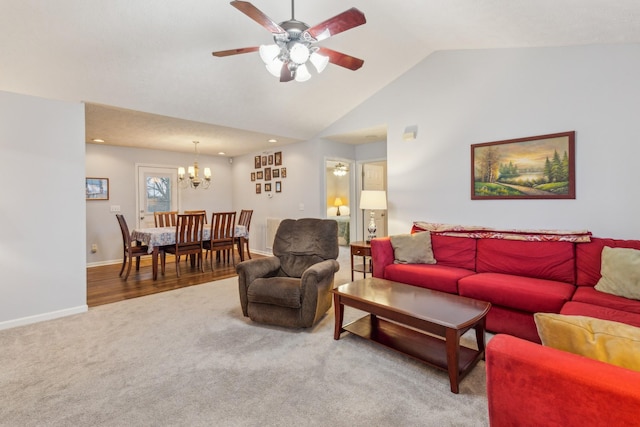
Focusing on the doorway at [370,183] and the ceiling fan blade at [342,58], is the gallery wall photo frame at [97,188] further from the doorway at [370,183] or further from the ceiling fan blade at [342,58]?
the ceiling fan blade at [342,58]

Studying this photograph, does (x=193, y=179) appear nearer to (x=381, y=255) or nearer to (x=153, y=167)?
(x=153, y=167)

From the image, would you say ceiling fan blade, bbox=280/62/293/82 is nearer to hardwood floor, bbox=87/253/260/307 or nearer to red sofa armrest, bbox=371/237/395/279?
red sofa armrest, bbox=371/237/395/279

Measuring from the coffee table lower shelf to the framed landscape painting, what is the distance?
6.26 feet

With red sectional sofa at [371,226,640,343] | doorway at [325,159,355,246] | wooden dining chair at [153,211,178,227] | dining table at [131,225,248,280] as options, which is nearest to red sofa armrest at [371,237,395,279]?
red sectional sofa at [371,226,640,343]

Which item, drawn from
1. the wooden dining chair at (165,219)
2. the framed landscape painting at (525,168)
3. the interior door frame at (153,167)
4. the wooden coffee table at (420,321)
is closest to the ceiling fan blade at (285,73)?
the wooden coffee table at (420,321)

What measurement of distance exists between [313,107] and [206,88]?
157 cm

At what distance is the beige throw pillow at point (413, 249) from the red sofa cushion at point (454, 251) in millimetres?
87

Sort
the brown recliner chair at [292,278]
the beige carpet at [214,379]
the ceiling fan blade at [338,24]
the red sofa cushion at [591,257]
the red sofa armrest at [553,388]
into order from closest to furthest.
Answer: the red sofa armrest at [553,388] → the beige carpet at [214,379] → the ceiling fan blade at [338,24] → the red sofa cushion at [591,257] → the brown recliner chair at [292,278]

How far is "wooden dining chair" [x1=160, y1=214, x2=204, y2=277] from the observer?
4.48 m

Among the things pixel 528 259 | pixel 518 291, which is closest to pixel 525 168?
pixel 528 259

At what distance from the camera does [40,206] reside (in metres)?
2.90

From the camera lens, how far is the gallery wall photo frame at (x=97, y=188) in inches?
212

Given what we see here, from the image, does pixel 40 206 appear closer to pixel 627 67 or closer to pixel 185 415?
pixel 185 415

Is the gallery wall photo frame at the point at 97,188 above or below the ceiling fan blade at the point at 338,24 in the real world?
below
